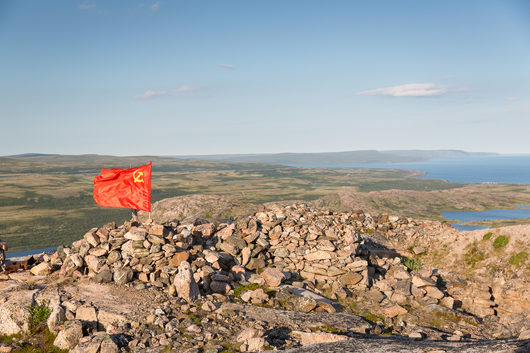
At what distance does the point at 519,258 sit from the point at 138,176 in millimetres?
26573

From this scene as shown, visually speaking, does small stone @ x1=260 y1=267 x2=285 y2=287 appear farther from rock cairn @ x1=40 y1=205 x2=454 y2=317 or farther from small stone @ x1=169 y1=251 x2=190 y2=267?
small stone @ x1=169 y1=251 x2=190 y2=267

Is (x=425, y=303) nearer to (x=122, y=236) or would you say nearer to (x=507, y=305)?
(x=507, y=305)

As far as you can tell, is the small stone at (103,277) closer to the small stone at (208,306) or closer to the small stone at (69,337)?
the small stone at (69,337)

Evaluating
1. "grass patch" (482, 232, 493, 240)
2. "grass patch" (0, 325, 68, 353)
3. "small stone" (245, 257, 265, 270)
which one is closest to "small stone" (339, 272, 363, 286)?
"small stone" (245, 257, 265, 270)

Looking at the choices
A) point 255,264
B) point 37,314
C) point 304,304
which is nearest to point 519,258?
point 304,304

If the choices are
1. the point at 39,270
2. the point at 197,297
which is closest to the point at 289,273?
the point at 197,297

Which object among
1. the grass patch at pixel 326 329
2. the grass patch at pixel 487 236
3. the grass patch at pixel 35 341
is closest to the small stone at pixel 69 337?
the grass patch at pixel 35 341

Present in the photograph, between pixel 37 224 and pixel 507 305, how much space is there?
155m

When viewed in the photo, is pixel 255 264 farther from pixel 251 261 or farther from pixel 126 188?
pixel 126 188

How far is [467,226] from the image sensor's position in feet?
436

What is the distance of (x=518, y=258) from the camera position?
76.8 ft

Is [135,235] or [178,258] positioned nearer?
[178,258]

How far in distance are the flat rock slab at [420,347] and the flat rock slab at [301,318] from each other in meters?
3.88

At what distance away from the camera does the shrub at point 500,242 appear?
2499cm
